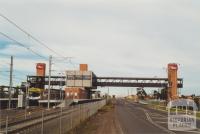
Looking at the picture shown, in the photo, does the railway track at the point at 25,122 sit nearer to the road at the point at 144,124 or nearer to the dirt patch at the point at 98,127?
the dirt patch at the point at 98,127

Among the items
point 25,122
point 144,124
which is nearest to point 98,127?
point 144,124

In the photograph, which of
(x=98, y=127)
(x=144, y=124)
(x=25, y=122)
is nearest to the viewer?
(x=25, y=122)

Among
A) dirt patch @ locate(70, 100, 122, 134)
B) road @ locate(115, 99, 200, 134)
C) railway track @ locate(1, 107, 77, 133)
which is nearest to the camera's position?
railway track @ locate(1, 107, 77, 133)

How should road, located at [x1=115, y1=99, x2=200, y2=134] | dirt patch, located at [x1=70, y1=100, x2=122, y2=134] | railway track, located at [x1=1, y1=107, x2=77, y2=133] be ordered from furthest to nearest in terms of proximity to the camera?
1. road, located at [x1=115, y1=99, x2=200, y2=134]
2. dirt patch, located at [x1=70, y1=100, x2=122, y2=134]
3. railway track, located at [x1=1, y1=107, x2=77, y2=133]

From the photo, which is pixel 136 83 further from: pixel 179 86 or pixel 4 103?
pixel 4 103

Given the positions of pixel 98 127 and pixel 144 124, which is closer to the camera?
pixel 98 127

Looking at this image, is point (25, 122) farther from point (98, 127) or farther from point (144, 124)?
point (144, 124)

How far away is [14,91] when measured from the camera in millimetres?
134625

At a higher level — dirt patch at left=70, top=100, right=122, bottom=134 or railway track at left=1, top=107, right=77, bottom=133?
railway track at left=1, top=107, right=77, bottom=133

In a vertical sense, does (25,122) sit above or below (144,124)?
above

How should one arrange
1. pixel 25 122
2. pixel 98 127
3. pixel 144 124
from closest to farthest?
pixel 25 122
pixel 98 127
pixel 144 124

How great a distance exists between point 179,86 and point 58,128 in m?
140

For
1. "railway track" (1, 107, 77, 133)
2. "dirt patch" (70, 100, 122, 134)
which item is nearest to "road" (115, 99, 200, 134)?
"dirt patch" (70, 100, 122, 134)

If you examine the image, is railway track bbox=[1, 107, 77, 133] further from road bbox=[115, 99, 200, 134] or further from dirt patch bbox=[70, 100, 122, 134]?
road bbox=[115, 99, 200, 134]
